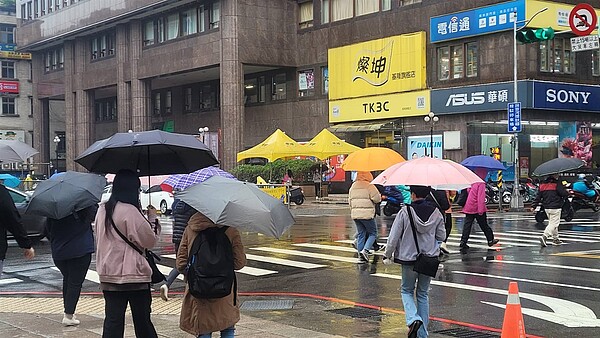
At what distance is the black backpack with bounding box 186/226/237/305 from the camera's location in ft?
20.3

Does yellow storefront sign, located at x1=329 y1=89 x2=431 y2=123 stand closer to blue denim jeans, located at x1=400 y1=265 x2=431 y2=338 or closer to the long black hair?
blue denim jeans, located at x1=400 y1=265 x2=431 y2=338

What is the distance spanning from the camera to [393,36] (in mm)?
40500

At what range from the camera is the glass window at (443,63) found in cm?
3803

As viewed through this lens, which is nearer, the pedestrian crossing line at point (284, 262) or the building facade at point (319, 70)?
the pedestrian crossing line at point (284, 262)

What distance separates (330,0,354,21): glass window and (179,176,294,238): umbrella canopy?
38.3m

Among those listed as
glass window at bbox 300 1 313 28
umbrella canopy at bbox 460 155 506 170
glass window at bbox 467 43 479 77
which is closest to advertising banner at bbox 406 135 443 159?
glass window at bbox 467 43 479 77

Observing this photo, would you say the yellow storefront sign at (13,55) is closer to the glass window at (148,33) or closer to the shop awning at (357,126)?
the glass window at (148,33)

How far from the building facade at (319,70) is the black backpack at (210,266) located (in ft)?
99.4

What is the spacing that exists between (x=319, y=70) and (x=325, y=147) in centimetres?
1128

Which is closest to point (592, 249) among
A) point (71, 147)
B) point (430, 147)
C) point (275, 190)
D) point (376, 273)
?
point (376, 273)

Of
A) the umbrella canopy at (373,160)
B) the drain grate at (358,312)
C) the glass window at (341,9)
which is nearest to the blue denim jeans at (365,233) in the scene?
the umbrella canopy at (373,160)

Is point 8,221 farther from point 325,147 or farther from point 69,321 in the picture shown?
point 325,147

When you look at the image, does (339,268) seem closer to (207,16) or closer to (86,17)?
(207,16)

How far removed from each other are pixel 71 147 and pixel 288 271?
51642 mm
